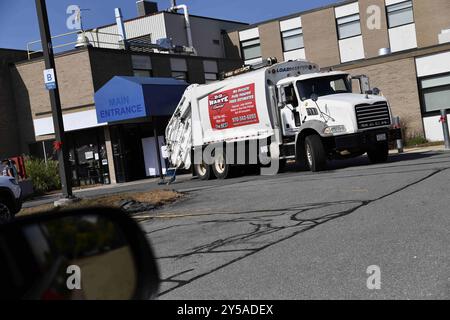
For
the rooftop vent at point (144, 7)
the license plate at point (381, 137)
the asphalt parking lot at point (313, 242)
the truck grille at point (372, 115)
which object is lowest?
the asphalt parking lot at point (313, 242)

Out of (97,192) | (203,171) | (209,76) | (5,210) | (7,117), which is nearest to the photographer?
(5,210)

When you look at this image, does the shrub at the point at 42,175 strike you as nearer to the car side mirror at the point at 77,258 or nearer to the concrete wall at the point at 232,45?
the concrete wall at the point at 232,45

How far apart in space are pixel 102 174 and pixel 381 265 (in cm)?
2278

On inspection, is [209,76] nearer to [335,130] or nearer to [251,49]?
[251,49]

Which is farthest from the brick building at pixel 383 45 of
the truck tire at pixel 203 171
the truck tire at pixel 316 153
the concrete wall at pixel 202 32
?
A: the truck tire at pixel 316 153

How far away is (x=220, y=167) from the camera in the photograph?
20.4 meters

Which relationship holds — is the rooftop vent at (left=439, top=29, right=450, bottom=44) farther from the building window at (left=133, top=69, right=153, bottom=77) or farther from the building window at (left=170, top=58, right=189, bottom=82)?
the building window at (left=133, top=69, right=153, bottom=77)

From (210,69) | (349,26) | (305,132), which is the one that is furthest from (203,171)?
(349,26)

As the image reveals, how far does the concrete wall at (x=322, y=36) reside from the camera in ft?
119

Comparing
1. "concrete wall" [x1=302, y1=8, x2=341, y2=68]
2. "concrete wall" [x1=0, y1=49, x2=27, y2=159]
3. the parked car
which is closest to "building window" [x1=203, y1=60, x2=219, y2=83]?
"concrete wall" [x1=302, y1=8, x2=341, y2=68]

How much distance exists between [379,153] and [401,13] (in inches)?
761

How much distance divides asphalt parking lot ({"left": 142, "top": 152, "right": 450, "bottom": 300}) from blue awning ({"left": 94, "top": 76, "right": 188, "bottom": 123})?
10.9m

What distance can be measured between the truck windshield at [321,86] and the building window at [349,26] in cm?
1878
